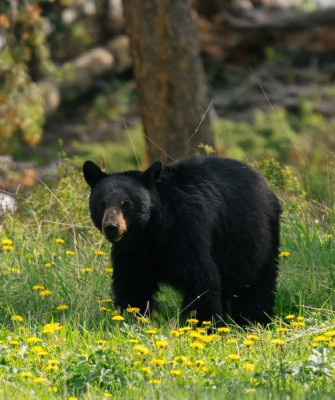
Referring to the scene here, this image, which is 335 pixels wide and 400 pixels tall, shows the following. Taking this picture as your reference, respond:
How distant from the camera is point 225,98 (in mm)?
20453

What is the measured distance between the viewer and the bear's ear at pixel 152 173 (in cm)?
615

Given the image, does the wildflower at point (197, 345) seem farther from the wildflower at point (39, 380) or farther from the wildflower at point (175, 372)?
the wildflower at point (39, 380)

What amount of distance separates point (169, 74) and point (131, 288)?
518cm

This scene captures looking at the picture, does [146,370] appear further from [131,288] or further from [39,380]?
[131,288]

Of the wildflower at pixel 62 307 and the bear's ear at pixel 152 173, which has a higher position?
the bear's ear at pixel 152 173

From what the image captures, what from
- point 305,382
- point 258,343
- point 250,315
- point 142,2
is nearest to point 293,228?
point 250,315

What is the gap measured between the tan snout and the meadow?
476 mm

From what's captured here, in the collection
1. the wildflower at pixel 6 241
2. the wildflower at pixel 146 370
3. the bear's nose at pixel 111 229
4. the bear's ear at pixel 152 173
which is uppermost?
the bear's ear at pixel 152 173

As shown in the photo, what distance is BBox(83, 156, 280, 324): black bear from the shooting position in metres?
6.08

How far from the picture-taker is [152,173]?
20.2 ft

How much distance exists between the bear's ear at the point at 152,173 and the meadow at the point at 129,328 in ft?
2.72

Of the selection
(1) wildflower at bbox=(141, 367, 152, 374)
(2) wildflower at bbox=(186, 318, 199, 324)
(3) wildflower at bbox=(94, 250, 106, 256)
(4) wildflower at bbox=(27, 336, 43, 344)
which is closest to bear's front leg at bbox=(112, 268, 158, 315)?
(2) wildflower at bbox=(186, 318, 199, 324)

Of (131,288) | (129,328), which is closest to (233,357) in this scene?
(129,328)

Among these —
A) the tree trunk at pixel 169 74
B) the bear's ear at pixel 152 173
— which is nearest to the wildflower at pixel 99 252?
the bear's ear at pixel 152 173
